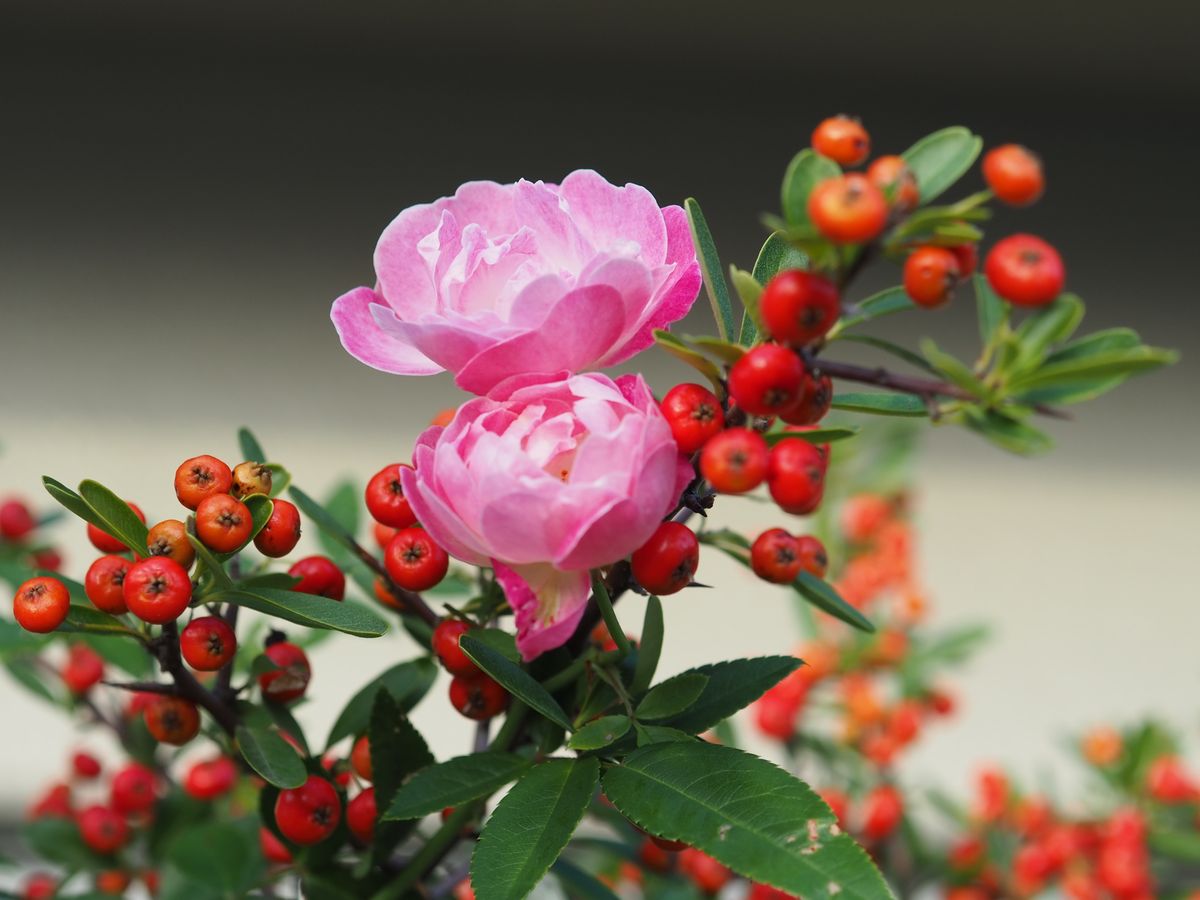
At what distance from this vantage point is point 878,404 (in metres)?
0.50

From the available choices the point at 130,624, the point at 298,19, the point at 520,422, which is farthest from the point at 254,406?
the point at 520,422

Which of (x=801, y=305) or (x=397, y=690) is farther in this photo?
(x=397, y=690)

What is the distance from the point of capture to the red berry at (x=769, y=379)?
Result: 409 mm

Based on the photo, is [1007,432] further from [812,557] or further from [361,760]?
[361,760]

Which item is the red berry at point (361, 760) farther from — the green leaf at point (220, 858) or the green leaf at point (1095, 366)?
the green leaf at point (1095, 366)

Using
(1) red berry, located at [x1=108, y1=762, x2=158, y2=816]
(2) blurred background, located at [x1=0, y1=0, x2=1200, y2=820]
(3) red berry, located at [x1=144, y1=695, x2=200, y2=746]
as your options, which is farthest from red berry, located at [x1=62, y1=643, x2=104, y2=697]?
(2) blurred background, located at [x1=0, y1=0, x2=1200, y2=820]

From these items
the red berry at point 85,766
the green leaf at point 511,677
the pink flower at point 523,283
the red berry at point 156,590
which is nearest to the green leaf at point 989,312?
the pink flower at point 523,283

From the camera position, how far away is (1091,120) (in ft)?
6.87

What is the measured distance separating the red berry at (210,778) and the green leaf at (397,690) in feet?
0.44

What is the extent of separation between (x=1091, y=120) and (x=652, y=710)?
76.3 inches

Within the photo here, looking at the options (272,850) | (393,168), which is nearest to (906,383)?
(272,850)

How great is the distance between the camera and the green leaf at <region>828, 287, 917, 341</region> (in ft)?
1.42

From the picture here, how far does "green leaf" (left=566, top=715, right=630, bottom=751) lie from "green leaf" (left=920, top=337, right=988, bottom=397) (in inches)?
7.6

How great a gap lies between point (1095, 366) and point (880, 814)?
73 cm
